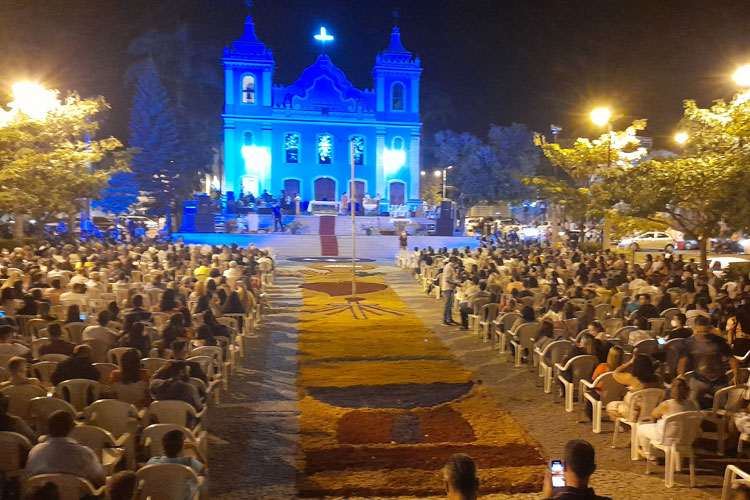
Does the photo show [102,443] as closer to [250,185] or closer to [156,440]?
[156,440]

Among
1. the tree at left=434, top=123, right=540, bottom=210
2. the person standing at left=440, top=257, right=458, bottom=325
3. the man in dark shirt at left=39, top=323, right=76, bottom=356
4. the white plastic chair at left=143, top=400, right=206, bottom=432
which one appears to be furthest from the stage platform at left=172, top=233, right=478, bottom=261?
the white plastic chair at left=143, top=400, right=206, bottom=432

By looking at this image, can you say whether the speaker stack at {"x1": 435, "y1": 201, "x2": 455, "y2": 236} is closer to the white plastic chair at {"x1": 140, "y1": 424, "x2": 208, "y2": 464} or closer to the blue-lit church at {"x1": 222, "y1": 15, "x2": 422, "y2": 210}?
the blue-lit church at {"x1": 222, "y1": 15, "x2": 422, "y2": 210}

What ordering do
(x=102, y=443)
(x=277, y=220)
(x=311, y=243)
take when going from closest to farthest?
1. (x=102, y=443)
2. (x=311, y=243)
3. (x=277, y=220)

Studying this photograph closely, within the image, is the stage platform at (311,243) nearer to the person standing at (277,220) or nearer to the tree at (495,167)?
the person standing at (277,220)

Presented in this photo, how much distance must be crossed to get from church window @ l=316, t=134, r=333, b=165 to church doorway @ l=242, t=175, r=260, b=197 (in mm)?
5458

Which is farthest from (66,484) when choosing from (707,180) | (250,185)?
(250,185)

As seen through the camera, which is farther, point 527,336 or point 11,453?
point 527,336

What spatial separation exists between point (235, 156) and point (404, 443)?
1726 inches

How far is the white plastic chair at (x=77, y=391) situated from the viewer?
6.06 meters

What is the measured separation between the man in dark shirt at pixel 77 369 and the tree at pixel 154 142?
42913 millimetres

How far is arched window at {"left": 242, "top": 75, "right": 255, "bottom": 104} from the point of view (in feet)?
158

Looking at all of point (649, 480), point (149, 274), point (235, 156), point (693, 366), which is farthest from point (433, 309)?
point (235, 156)

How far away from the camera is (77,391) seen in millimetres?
6105

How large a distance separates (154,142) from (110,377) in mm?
43860
